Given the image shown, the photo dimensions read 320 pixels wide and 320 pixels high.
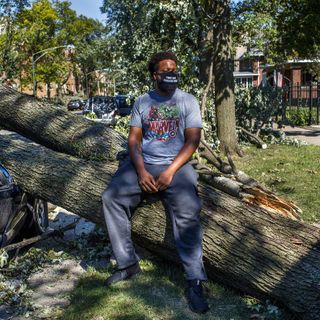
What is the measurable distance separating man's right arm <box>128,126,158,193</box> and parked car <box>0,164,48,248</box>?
1.34 metres

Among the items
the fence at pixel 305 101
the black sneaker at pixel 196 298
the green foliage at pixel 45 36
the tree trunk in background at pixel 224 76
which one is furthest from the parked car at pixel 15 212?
the green foliage at pixel 45 36

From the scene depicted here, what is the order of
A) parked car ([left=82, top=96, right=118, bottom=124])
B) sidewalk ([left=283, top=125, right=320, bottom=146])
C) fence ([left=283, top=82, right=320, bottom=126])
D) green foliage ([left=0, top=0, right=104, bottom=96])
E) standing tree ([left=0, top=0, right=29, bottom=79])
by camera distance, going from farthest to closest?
green foliage ([left=0, top=0, right=104, bottom=96])
standing tree ([left=0, top=0, right=29, bottom=79])
fence ([left=283, top=82, right=320, bottom=126])
parked car ([left=82, top=96, right=118, bottom=124])
sidewalk ([left=283, top=125, right=320, bottom=146])

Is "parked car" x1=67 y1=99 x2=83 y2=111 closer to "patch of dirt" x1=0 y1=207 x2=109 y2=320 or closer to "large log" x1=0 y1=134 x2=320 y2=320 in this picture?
"patch of dirt" x1=0 y1=207 x2=109 y2=320

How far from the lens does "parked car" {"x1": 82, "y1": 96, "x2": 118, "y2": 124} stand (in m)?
18.1

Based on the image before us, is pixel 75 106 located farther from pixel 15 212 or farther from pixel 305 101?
pixel 15 212

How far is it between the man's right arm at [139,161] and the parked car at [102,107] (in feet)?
43.6

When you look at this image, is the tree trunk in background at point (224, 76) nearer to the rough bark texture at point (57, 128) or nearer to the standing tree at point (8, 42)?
the rough bark texture at point (57, 128)

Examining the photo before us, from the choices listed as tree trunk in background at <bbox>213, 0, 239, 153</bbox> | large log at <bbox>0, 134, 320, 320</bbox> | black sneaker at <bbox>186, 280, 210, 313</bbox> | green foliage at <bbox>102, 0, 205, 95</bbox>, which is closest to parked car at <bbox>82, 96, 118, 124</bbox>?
green foliage at <bbox>102, 0, 205, 95</bbox>

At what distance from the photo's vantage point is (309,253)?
3508 mm

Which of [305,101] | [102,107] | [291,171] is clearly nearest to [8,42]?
[102,107]

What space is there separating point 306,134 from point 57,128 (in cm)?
1227

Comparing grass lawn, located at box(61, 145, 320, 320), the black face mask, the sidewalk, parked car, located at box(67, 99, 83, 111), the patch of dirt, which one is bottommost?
parked car, located at box(67, 99, 83, 111)

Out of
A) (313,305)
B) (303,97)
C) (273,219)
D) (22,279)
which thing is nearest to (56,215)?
(22,279)

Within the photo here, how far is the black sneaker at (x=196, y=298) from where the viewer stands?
355 centimetres
